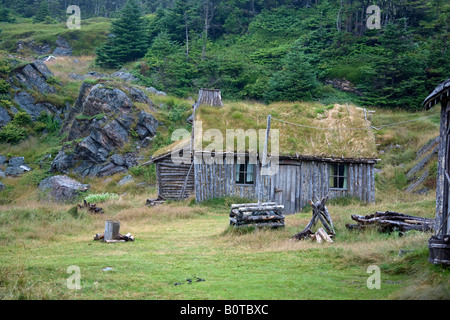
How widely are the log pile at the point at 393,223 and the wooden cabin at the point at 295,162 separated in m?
8.44

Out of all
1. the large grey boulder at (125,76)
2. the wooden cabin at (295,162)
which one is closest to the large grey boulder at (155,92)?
the large grey boulder at (125,76)

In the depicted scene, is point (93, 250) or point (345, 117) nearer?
point (93, 250)

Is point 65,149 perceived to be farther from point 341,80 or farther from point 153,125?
point 341,80

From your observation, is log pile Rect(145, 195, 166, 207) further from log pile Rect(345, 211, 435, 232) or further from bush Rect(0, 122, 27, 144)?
bush Rect(0, 122, 27, 144)

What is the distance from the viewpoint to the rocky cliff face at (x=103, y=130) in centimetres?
3088

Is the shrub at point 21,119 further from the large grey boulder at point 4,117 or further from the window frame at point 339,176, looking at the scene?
the window frame at point 339,176

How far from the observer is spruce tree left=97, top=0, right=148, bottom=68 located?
50013mm

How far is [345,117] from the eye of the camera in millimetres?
23969

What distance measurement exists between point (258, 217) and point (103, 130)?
21605 mm

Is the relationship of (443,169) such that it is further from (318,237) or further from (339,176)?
(339,176)

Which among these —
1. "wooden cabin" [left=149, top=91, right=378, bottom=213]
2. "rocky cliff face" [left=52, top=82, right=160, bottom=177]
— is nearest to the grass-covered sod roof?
"wooden cabin" [left=149, top=91, right=378, bottom=213]

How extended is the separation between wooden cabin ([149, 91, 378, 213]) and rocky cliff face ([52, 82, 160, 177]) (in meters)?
10.5
